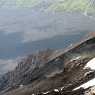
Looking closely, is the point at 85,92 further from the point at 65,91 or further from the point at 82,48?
the point at 82,48

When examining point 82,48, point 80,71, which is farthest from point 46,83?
point 82,48

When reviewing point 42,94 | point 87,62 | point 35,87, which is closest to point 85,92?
point 42,94

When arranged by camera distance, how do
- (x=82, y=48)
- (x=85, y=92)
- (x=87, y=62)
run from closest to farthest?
(x=85, y=92) → (x=87, y=62) → (x=82, y=48)

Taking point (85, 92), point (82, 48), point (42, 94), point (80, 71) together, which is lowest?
point (85, 92)

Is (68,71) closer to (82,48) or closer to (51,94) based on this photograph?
(51,94)

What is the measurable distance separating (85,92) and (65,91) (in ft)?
7.00

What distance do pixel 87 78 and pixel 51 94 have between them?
3774 millimetres

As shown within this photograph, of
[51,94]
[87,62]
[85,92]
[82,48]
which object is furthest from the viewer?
[82,48]

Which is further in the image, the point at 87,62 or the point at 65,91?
the point at 87,62

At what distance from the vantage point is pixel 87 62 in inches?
1273

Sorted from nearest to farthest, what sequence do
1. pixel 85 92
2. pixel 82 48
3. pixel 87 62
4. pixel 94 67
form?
pixel 85 92
pixel 94 67
pixel 87 62
pixel 82 48

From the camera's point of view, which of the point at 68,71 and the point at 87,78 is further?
the point at 68,71

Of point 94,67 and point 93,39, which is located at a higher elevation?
point 93,39

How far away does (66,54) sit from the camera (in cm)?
4216
